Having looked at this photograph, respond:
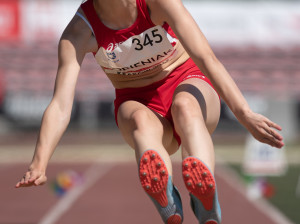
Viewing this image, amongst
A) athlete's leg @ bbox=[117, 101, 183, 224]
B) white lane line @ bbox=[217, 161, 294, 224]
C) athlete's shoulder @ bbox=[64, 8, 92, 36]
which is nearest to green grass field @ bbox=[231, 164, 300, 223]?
white lane line @ bbox=[217, 161, 294, 224]

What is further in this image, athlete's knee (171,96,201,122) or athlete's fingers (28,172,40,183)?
athlete's knee (171,96,201,122)

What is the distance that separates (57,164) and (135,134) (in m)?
11.2

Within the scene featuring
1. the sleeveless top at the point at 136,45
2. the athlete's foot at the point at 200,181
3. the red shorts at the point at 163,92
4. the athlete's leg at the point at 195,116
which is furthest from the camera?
the red shorts at the point at 163,92

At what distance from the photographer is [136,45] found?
378cm

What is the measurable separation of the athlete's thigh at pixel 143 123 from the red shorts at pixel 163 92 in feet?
0.29

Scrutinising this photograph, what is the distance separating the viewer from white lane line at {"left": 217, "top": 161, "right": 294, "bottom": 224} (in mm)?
7051

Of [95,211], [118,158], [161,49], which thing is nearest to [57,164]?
[118,158]

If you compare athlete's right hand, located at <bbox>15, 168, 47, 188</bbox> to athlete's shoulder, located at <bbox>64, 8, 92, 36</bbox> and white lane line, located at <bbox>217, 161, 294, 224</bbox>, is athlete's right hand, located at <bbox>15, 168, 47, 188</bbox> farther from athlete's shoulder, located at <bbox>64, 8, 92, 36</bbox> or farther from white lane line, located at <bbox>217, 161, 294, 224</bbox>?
white lane line, located at <bbox>217, 161, 294, 224</bbox>

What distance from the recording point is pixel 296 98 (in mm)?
21781

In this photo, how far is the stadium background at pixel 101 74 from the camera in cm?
2105

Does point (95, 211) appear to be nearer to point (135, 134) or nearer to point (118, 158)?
point (135, 134)

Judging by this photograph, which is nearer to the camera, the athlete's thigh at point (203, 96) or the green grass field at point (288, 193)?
the athlete's thigh at point (203, 96)

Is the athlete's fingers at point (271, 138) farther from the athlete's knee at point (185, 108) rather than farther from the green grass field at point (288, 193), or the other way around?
the green grass field at point (288, 193)

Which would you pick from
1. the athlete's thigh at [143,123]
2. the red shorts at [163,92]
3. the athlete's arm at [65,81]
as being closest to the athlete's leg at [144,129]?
the athlete's thigh at [143,123]
